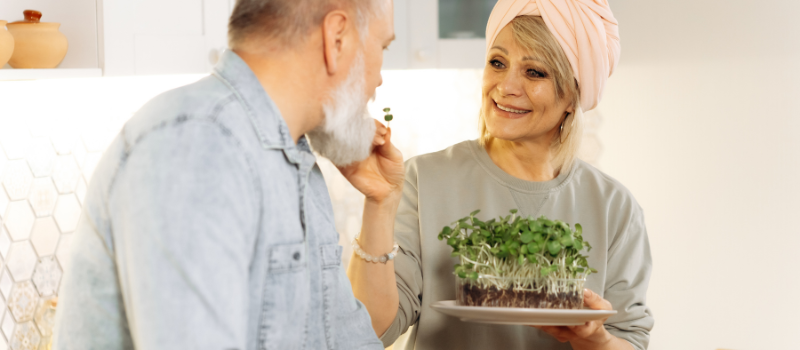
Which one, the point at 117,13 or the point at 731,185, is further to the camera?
the point at 731,185

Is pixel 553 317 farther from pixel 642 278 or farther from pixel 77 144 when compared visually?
pixel 77 144

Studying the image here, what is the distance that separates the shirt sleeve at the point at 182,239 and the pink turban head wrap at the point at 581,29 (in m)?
0.95

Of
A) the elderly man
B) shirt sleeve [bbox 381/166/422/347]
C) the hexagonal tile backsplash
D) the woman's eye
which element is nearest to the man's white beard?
the elderly man

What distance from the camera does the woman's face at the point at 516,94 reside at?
1.40m

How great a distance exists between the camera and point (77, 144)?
5.89ft

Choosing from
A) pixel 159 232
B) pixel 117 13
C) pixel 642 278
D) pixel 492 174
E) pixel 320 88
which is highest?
pixel 117 13

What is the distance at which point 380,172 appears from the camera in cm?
121

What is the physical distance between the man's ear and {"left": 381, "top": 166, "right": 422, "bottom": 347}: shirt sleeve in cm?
67

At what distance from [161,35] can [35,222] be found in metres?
0.62

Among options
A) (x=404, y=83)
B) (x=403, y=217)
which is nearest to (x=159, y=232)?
(x=403, y=217)

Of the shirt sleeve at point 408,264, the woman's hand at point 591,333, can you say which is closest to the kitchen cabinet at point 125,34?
the shirt sleeve at point 408,264

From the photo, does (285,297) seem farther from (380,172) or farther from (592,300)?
(592,300)

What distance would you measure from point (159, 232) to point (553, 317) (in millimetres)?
674

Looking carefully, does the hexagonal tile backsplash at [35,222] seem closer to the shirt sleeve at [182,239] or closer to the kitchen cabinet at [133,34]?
the kitchen cabinet at [133,34]
